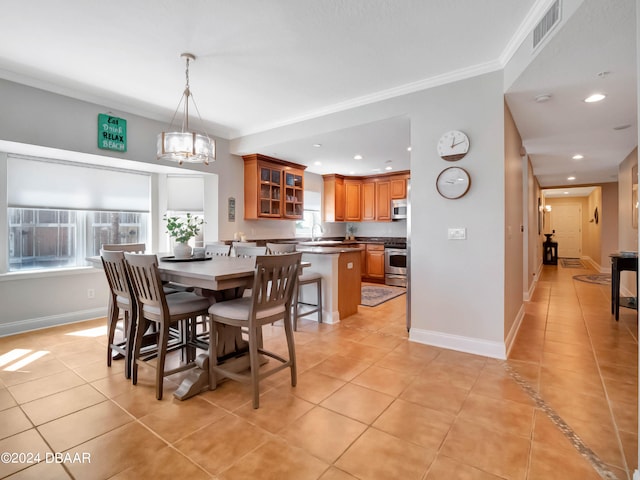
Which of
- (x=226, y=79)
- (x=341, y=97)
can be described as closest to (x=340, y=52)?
(x=341, y=97)

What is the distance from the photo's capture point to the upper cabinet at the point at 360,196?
6.99 m

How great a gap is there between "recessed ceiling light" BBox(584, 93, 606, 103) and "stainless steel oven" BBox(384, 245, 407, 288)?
378cm

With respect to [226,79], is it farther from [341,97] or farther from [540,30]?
[540,30]

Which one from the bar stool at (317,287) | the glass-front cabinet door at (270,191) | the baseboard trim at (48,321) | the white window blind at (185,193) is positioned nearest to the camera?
the baseboard trim at (48,321)

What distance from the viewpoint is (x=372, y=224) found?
7.72m

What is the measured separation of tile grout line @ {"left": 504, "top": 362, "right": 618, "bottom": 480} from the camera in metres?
1.56

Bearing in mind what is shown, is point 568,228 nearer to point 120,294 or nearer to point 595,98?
point 595,98

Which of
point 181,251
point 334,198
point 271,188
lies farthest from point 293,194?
point 181,251

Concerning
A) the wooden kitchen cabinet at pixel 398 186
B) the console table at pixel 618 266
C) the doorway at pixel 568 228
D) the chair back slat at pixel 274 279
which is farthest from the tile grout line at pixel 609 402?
the doorway at pixel 568 228

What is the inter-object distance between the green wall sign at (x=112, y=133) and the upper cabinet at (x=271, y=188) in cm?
179

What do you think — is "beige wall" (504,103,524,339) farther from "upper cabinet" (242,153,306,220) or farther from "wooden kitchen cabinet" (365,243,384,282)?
"upper cabinet" (242,153,306,220)

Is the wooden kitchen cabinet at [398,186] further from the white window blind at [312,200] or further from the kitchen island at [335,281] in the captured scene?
the kitchen island at [335,281]

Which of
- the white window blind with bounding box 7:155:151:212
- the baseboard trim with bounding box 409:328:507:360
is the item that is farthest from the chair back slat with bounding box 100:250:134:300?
the baseboard trim with bounding box 409:328:507:360

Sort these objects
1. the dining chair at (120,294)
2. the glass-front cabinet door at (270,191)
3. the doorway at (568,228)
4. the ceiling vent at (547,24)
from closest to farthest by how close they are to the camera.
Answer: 1. the ceiling vent at (547,24)
2. the dining chair at (120,294)
3. the glass-front cabinet door at (270,191)
4. the doorway at (568,228)
